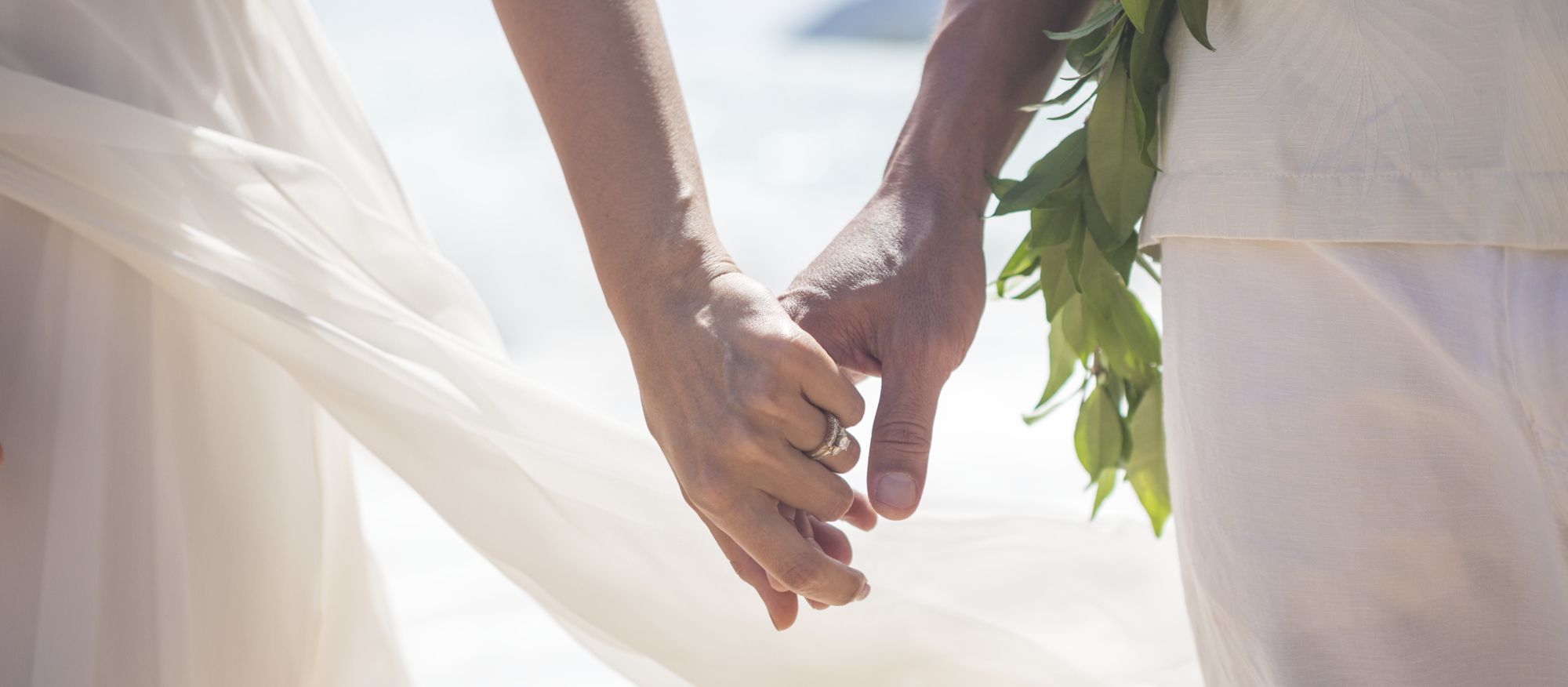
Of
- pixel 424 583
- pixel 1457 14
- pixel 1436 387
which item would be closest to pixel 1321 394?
pixel 1436 387

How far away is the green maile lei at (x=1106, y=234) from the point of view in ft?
1.92

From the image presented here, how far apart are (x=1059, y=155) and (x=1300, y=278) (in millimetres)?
211

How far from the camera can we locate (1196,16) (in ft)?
1.71

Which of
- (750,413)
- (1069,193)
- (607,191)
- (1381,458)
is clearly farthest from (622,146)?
(1381,458)

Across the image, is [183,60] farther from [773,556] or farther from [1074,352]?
[1074,352]

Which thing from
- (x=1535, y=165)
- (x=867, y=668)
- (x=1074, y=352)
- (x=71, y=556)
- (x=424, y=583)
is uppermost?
(x=1535, y=165)

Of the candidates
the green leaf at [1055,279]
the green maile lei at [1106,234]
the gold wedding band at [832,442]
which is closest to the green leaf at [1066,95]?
the green maile lei at [1106,234]

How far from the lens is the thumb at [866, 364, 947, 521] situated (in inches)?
25.2

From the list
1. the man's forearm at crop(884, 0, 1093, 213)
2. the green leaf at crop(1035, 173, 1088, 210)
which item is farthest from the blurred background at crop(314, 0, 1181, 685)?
the green leaf at crop(1035, 173, 1088, 210)

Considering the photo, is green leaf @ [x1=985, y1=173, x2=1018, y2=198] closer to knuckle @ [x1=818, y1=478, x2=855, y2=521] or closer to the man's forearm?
the man's forearm

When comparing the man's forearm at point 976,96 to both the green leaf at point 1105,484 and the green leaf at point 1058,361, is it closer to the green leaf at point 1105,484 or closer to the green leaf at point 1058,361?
the green leaf at point 1058,361

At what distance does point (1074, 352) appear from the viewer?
0.85 meters

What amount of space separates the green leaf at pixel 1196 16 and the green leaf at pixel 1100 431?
0.38 meters

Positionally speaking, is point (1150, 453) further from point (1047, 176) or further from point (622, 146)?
point (622, 146)
